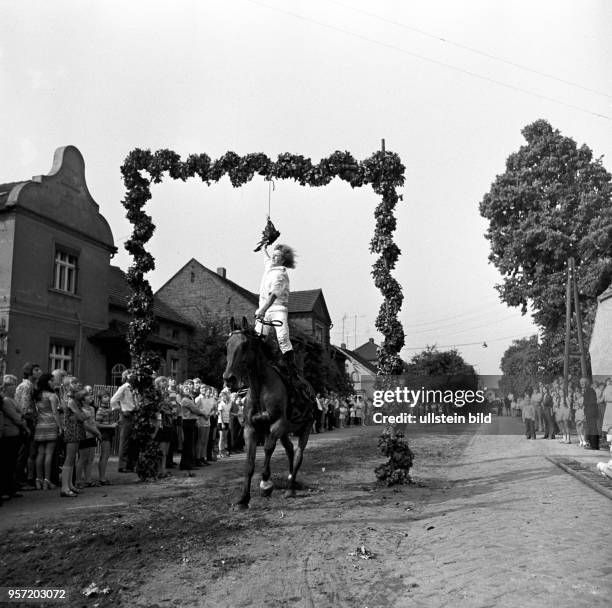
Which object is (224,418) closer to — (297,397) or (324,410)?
(297,397)

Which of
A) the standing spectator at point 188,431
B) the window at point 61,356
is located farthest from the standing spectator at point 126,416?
the window at point 61,356

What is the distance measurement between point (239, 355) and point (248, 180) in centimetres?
486

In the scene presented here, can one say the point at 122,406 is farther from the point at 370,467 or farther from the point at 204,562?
the point at 204,562

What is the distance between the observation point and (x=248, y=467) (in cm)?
789

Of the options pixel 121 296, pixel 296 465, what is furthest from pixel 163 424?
pixel 121 296

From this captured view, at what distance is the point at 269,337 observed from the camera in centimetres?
906

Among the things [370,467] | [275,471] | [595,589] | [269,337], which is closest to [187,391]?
[275,471]

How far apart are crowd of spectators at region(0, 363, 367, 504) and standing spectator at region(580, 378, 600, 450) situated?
9.78m

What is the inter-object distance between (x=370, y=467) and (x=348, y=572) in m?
8.11

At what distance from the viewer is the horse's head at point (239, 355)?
25.1ft

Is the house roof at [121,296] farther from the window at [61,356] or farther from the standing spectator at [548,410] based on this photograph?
the standing spectator at [548,410]

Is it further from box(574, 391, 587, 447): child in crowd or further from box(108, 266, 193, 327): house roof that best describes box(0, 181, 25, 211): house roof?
box(574, 391, 587, 447): child in crowd

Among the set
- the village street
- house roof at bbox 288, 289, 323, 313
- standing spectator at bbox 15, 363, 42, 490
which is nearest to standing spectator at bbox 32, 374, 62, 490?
standing spectator at bbox 15, 363, 42, 490

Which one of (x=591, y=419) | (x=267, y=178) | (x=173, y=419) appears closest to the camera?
(x=267, y=178)
